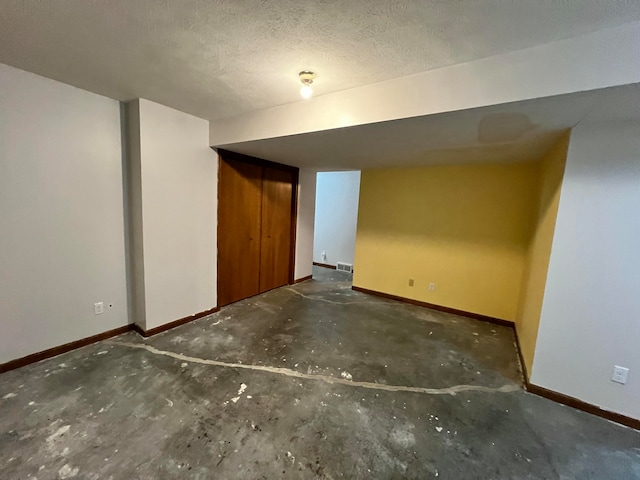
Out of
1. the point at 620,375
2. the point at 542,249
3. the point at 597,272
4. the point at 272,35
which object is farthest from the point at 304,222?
the point at 620,375

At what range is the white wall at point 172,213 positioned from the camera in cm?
256

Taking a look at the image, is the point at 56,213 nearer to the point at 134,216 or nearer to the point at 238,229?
the point at 134,216

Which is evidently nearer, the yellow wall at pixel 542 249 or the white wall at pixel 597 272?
the white wall at pixel 597 272

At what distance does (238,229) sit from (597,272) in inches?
138

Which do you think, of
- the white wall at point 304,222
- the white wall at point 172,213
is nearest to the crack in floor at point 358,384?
the white wall at point 172,213

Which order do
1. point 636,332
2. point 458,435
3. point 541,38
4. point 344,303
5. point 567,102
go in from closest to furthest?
point 541,38 < point 567,102 < point 458,435 < point 636,332 < point 344,303

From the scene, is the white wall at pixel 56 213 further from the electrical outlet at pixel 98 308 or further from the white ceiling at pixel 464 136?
the white ceiling at pixel 464 136

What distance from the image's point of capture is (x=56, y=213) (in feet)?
7.38

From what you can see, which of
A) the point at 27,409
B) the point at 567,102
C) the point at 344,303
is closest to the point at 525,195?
the point at 567,102

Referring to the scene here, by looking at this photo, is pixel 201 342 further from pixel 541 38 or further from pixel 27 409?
pixel 541 38

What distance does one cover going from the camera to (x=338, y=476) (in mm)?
1375

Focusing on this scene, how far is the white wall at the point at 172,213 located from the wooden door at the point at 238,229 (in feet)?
0.50

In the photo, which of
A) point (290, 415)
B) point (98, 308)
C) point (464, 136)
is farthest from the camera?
point (98, 308)

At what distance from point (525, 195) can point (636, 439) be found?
233 centimetres
